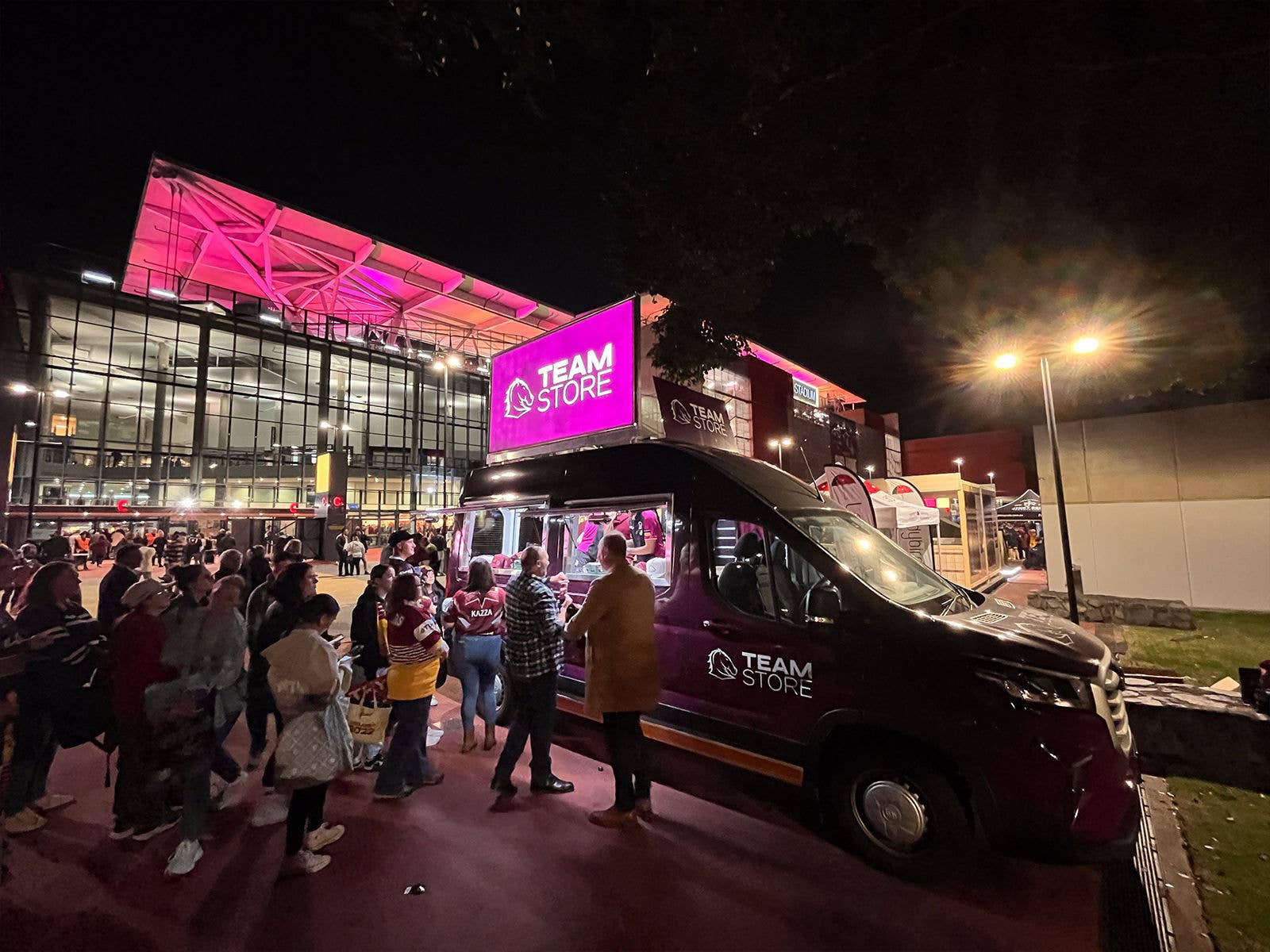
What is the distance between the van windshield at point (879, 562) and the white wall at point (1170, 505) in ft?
34.4

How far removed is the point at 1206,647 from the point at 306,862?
38.4 feet

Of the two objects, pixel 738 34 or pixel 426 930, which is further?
pixel 738 34

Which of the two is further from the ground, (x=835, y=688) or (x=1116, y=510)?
(x=1116, y=510)

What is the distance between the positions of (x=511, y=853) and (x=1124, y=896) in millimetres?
3431

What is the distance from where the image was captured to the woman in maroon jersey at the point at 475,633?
4734 millimetres

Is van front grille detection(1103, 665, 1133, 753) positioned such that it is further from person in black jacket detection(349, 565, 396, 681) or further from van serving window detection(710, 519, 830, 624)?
person in black jacket detection(349, 565, 396, 681)

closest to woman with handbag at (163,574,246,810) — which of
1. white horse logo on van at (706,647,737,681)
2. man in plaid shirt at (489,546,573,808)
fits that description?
man in plaid shirt at (489,546,573,808)

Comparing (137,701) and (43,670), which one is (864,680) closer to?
(137,701)

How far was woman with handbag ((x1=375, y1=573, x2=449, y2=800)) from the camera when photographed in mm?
3971

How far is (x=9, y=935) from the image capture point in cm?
261

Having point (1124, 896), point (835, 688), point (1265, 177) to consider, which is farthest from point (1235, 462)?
point (835, 688)

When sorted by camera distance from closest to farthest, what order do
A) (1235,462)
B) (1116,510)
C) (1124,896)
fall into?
(1124,896) → (1235,462) → (1116,510)

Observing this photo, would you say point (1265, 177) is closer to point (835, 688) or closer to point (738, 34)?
point (738, 34)

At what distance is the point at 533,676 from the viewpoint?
3.97m
